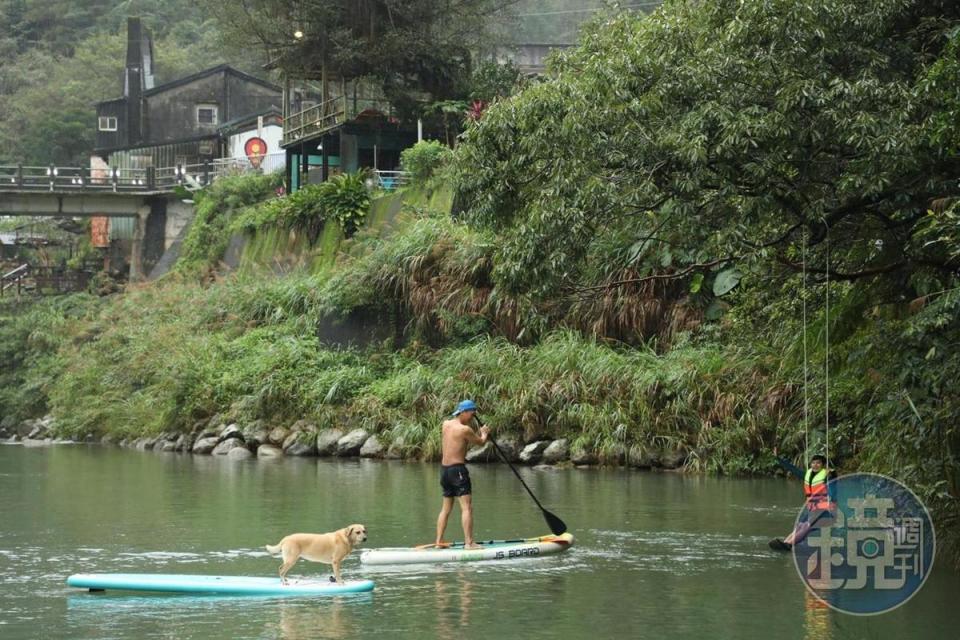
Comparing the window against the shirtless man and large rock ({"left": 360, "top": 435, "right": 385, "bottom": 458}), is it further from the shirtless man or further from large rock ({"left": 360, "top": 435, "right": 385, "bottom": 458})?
the shirtless man

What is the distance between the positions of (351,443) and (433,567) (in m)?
15.0

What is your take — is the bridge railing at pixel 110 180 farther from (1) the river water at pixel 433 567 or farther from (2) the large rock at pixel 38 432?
(1) the river water at pixel 433 567

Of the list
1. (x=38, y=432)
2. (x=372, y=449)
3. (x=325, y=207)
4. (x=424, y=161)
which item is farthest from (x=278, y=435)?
(x=38, y=432)

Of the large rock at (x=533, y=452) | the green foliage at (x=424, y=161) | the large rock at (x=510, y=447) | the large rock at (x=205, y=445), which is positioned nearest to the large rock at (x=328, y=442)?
the large rock at (x=205, y=445)

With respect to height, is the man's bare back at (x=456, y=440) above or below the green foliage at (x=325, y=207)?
below

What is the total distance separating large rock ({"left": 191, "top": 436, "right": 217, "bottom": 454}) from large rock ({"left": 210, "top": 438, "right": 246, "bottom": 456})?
29 cm

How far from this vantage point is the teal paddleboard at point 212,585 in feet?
41.0

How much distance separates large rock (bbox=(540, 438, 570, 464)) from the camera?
25828mm

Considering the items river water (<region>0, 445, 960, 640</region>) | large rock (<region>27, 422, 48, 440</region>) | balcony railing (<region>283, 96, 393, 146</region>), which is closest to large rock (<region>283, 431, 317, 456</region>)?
river water (<region>0, 445, 960, 640</region>)

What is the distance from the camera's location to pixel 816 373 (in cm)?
2012

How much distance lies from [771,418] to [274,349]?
48.0 ft

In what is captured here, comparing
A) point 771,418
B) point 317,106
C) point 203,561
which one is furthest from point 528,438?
point 317,106

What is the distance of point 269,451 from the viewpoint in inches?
1176

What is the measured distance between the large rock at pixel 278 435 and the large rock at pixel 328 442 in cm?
115
